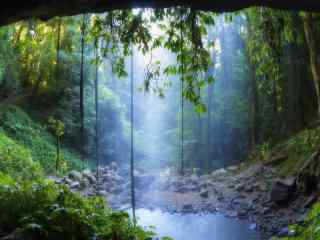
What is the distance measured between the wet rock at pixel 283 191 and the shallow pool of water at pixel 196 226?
1.01 m

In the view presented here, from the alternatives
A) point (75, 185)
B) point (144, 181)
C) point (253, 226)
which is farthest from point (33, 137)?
point (253, 226)

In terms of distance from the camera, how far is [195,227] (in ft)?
33.0

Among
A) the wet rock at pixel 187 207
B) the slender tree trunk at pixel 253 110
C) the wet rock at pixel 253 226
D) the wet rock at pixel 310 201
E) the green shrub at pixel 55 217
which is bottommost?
the wet rock at pixel 187 207

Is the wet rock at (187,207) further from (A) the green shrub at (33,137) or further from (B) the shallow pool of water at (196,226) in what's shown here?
(A) the green shrub at (33,137)

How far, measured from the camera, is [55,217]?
12.1 ft

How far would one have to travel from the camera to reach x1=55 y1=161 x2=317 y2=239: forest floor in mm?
9230

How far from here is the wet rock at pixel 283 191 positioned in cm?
960

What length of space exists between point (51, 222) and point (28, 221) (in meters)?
0.20

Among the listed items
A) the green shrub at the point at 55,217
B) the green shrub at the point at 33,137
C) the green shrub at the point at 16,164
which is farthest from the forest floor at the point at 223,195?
the green shrub at the point at 55,217

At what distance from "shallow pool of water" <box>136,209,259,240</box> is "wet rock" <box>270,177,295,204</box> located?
1011 millimetres

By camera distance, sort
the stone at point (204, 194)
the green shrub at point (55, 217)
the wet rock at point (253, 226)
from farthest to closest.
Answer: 1. the stone at point (204, 194)
2. the wet rock at point (253, 226)
3. the green shrub at point (55, 217)

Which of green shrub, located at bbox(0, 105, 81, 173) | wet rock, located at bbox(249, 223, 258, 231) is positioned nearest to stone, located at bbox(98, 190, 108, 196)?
green shrub, located at bbox(0, 105, 81, 173)

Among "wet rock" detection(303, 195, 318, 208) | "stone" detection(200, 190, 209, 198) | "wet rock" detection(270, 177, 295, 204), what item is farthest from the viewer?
"stone" detection(200, 190, 209, 198)

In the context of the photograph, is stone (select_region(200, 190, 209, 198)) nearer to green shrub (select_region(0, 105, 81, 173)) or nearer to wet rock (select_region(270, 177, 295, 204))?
wet rock (select_region(270, 177, 295, 204))
